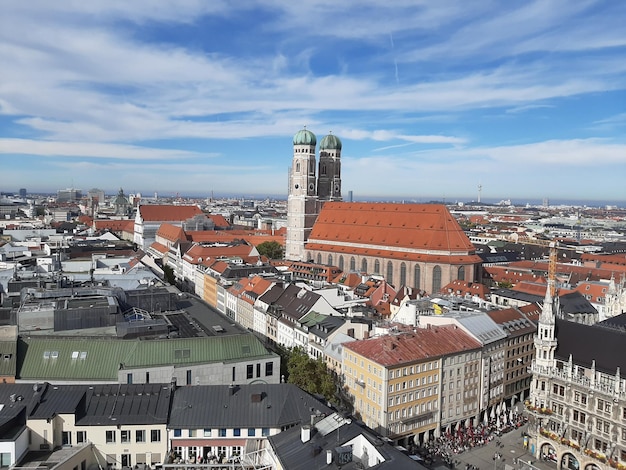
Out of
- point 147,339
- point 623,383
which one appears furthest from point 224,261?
point 623,383

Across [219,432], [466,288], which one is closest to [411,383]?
[219,432]

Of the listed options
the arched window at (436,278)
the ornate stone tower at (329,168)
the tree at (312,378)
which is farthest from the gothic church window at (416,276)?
the tree at (312,378)

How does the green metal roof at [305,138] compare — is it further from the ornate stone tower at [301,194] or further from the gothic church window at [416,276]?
the gothic church window at [416,276]

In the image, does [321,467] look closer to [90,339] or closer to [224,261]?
[90,339]

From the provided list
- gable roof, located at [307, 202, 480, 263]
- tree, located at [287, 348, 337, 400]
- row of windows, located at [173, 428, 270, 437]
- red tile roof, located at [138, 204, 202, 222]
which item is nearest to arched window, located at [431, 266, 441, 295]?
gable roof, located at [307, 202, 480, 263]

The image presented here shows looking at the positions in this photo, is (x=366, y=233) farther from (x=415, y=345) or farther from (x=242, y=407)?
(x=242, y=407)

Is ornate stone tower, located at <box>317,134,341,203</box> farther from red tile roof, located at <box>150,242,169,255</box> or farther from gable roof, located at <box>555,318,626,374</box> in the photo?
gable roof, located at <box>555,318,626,374</box>

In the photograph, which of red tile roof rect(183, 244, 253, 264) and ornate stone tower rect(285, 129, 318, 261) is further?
ornate stone tower rect(285, 129, 318, 261)
